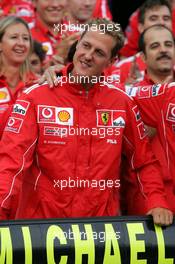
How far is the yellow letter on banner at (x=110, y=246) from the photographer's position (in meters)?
5.30

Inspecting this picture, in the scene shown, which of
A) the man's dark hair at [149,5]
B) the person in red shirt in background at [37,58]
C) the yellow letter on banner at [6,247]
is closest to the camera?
the yellow letter on banner at [6,247]

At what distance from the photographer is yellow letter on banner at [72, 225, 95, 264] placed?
5273mm

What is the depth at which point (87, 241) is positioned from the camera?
5.31 metres

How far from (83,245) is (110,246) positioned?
0.52ft

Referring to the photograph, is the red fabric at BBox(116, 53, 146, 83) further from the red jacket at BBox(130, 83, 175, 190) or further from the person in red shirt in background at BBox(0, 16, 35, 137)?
the red jacket at BBox(130, 83, 175, 190)

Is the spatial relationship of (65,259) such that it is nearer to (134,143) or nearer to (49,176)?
(49,176)

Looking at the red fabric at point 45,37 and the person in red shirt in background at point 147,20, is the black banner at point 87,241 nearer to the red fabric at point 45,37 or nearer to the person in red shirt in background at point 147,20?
the person in red shirt in background at point 147,20

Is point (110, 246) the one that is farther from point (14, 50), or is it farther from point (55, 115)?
point (14, 50)

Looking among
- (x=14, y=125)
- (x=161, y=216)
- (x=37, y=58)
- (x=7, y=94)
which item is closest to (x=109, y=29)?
(x=14, y=125)

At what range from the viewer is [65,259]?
5250 mm

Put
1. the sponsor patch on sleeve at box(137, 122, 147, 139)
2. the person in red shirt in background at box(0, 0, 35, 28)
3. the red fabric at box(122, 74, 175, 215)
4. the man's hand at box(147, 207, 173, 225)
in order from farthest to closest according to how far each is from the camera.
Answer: the person in red shirt in background at box(0, 0, 35, 28)
the red fabric at box(122, 74, 175, 215)
the sponsor patch on sleeve at box(137, 122, 147, 139)
the man's hand at box(147, 207, 173, 225)

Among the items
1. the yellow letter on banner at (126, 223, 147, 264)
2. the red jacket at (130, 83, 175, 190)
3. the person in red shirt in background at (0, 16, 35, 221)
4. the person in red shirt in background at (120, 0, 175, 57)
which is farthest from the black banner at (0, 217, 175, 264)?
the person in red shirt in background at (120, 0, 175, 57)

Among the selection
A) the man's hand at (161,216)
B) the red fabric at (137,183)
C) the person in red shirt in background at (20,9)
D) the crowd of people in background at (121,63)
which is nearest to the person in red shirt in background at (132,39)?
the crowd of people in background at (121,63)

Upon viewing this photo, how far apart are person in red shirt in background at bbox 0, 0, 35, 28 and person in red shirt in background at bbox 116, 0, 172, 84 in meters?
1.16
